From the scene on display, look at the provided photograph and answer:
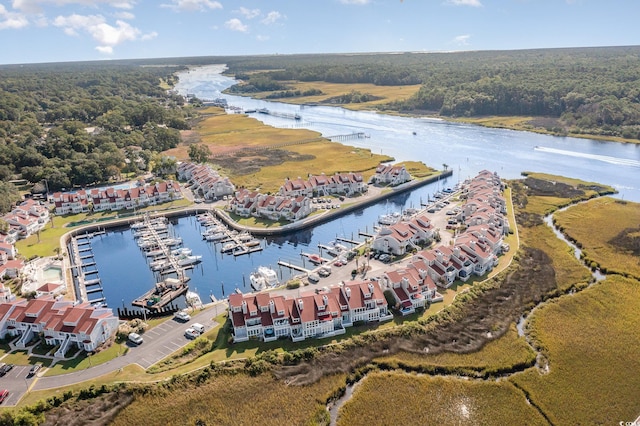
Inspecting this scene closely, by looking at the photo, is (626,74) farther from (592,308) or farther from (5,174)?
(5,174)

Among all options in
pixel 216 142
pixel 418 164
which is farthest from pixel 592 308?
pixel 216 142

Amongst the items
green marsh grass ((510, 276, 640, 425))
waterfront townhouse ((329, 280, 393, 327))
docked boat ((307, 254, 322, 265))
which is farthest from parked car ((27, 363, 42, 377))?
green marsh grass ((510, 276, 640, 425))

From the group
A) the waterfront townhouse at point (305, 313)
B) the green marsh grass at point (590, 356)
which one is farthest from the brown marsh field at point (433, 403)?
the waterfront townhouse at point (305, 313)

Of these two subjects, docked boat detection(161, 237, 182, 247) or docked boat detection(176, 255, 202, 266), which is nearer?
docked boat detection(176, 255, 202, 266)

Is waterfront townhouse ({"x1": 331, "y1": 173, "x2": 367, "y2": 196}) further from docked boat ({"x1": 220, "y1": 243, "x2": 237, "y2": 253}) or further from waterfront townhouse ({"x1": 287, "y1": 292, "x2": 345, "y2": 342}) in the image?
waterfront townhouse ({"x1": 287, "y1": 292, "x2": 345, "y2": 342})

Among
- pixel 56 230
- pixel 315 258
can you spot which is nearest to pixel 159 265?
pixel 315 258

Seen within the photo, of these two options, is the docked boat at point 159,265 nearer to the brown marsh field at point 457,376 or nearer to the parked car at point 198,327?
the parked car at point 198,327
